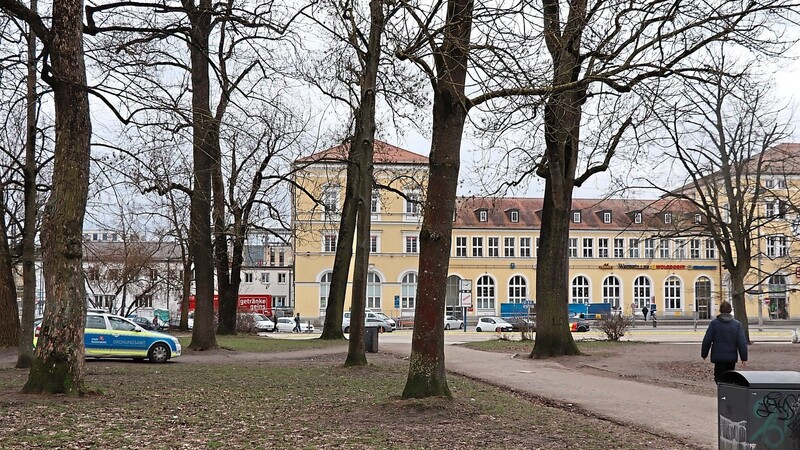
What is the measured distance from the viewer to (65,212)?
1243 cm

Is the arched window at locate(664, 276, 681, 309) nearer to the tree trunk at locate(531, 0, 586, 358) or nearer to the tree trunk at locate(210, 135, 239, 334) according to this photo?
the tree trunk at locate(210, 135, 239, 334)

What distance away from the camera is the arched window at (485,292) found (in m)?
80.9

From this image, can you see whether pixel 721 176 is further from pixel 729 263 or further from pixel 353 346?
pixel 353 346

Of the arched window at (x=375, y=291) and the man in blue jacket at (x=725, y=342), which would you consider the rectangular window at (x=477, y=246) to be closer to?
the arched window at (x=375, y=291)

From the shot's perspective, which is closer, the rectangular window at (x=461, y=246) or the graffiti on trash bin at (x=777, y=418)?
the graffiti on trash bin at (x=777, y=418)

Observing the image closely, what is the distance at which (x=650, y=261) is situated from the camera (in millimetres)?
82812

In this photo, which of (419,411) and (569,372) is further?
(569,372)

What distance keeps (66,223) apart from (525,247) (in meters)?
72.1

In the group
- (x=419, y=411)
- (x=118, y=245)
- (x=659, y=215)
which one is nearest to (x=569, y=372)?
(x=419, y=411)

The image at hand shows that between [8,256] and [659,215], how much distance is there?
78.0ft

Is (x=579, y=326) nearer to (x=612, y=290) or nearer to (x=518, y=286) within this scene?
(x=518, y=286)

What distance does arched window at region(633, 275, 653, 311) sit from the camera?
82312 millimetres

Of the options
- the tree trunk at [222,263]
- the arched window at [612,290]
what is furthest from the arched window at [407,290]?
the tree trunk at [222,263]

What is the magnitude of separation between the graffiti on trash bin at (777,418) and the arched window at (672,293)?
79083mm
